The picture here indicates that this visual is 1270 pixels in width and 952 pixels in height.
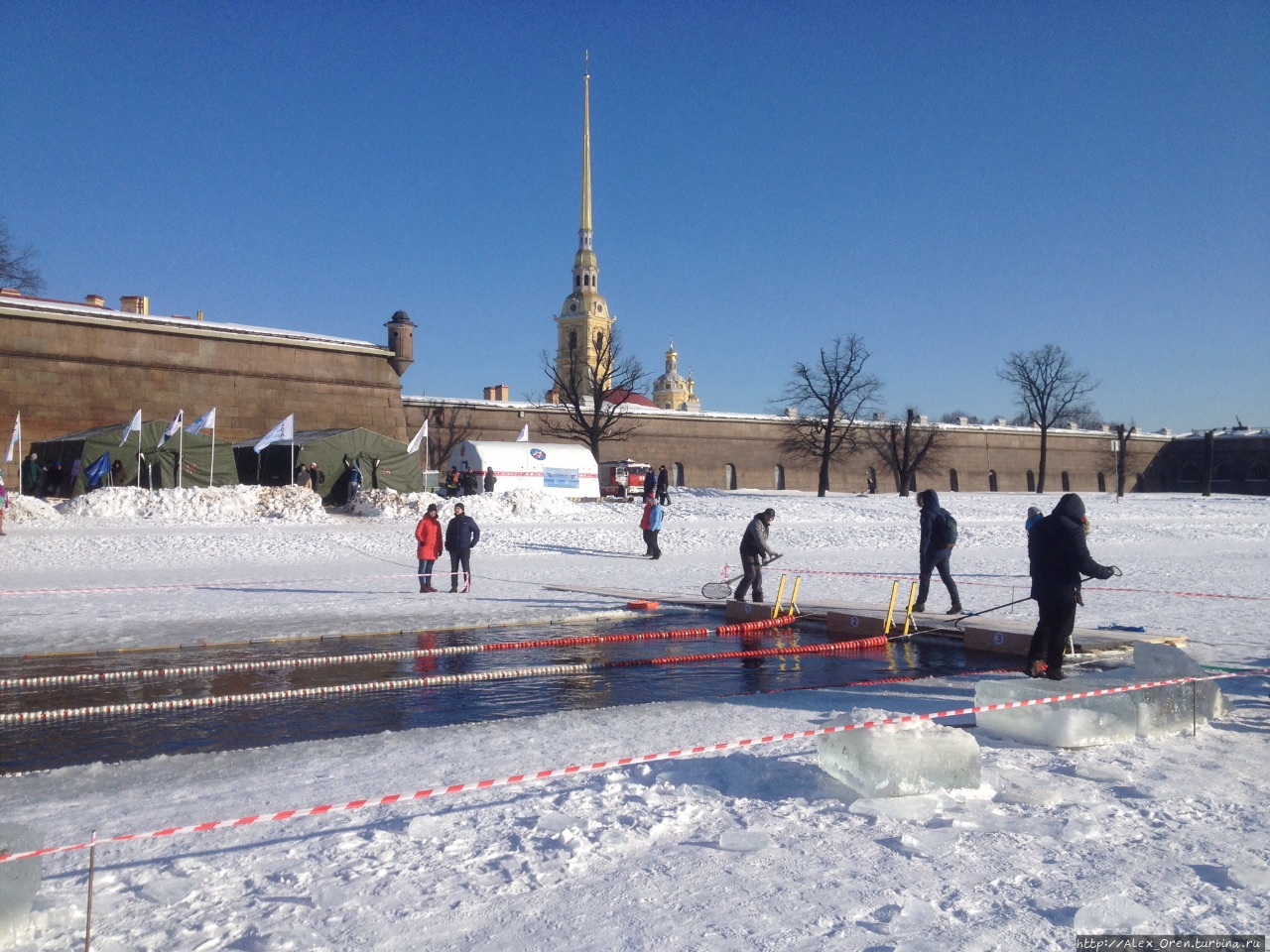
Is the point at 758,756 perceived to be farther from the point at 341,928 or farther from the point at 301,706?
the point at 301,706

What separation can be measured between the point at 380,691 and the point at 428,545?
323 inches

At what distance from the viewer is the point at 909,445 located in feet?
208

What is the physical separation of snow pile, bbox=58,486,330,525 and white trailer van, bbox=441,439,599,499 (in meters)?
8.60

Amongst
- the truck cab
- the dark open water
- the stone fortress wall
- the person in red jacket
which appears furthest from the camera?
the truck cab

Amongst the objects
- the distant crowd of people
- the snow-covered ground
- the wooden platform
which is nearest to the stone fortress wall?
the distant crowd of people

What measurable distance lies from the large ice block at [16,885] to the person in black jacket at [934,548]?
11.4 metres

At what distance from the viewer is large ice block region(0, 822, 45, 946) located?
13.6 ft

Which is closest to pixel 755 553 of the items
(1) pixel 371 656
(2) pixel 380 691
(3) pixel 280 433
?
(1) pixel 371 656

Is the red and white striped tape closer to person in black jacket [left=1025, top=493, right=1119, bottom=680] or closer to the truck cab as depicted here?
person in black jacket [left=1025, top=493, right=1119, bottom=680]

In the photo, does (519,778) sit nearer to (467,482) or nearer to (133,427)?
(133,427)

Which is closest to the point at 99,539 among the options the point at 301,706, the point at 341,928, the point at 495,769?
the point at 301,706

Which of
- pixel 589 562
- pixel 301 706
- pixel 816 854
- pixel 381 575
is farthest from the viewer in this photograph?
pixel 589 562

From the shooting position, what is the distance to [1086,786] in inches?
240

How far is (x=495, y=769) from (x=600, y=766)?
0.88 m
